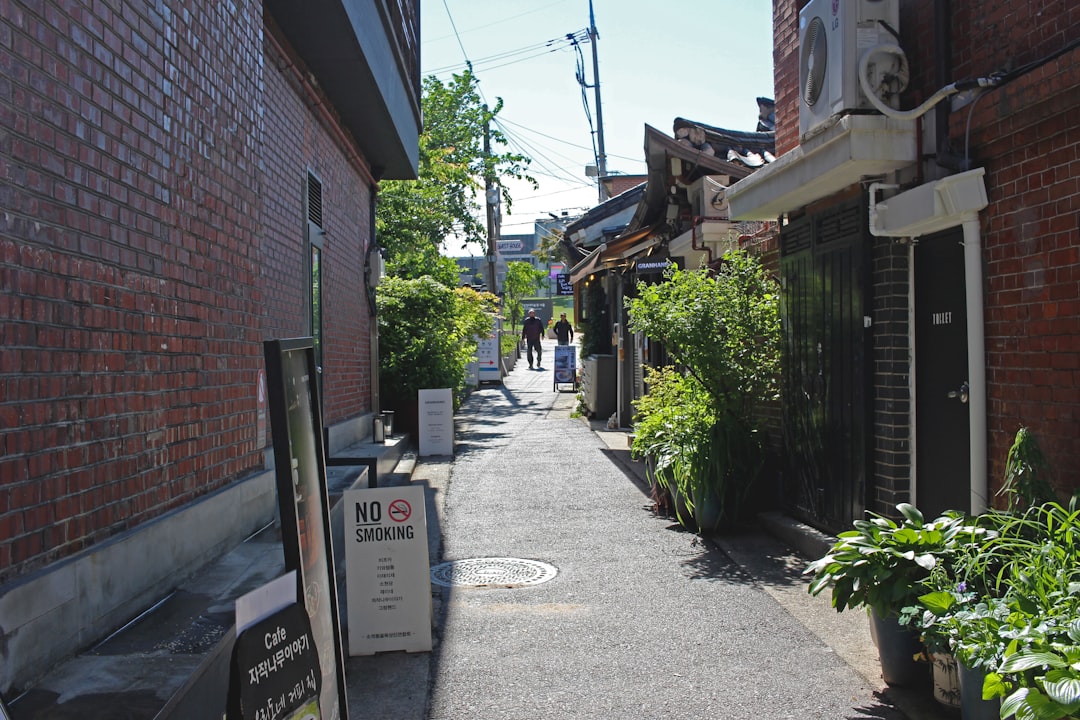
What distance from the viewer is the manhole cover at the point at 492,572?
655 centimetres

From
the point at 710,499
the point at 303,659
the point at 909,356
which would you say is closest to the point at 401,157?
the point at 710,499

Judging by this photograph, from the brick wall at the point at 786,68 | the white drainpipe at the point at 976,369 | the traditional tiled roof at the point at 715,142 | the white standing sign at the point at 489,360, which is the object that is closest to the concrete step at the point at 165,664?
the white drainpipe at the point at 976,369

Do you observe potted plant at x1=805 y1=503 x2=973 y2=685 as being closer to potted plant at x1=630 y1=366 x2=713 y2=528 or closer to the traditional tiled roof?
potted plant at x1=630 y1=366 x2=713 y2=528

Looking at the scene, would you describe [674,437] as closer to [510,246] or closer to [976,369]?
[976,369]

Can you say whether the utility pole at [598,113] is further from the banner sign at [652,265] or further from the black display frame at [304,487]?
the black display frame at [304,487]

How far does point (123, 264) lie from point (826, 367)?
198 inches

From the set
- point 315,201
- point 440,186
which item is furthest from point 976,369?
point 440,186

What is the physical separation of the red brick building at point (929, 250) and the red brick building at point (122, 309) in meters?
3.86

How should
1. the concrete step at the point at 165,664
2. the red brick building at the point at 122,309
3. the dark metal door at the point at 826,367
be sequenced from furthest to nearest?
the dark metal door at the point at 826,367
the red brick building at the point at 122,309
the concrete step at the point at 165,664

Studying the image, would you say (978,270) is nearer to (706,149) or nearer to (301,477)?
(301,477)

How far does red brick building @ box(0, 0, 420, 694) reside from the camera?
3.02 meters

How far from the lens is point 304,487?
271 cm

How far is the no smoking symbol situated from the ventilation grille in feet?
16.6

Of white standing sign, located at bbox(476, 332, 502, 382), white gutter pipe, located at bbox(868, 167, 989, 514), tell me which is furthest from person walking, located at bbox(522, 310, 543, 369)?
white gutter pipe, located at bbox(868, 167, 989, 514)
